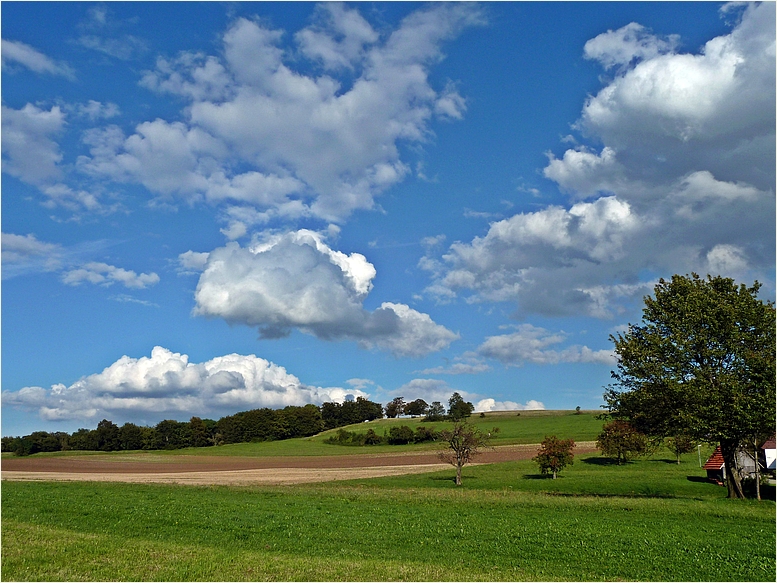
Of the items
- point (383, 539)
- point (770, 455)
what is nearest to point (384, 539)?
point (383, 539)

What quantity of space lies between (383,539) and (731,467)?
1099 inches

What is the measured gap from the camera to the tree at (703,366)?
111ft

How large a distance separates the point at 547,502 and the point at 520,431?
379 feet

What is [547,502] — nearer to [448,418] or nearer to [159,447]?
[448,418]

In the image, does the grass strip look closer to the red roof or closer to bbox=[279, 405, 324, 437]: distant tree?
the red roof

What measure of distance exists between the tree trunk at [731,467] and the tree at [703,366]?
0.05 meters

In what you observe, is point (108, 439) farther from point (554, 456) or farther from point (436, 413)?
point (554, 456)

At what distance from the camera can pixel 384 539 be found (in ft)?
65.2

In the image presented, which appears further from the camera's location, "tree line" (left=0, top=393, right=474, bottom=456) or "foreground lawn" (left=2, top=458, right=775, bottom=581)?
"tree line" (left=0, top=393, right=474, bottom=456)

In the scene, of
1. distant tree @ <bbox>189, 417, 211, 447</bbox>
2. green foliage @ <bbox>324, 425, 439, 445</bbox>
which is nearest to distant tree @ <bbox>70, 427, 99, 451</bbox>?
distant tree @ <bbox>189, 417, 211, 447</bbox>

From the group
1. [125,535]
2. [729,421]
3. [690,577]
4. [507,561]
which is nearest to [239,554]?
[125,535]

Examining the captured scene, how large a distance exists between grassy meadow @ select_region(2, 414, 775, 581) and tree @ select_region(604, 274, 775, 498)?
15.0ft

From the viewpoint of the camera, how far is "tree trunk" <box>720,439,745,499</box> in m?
35.8

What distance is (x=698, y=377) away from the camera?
35.7 meters
